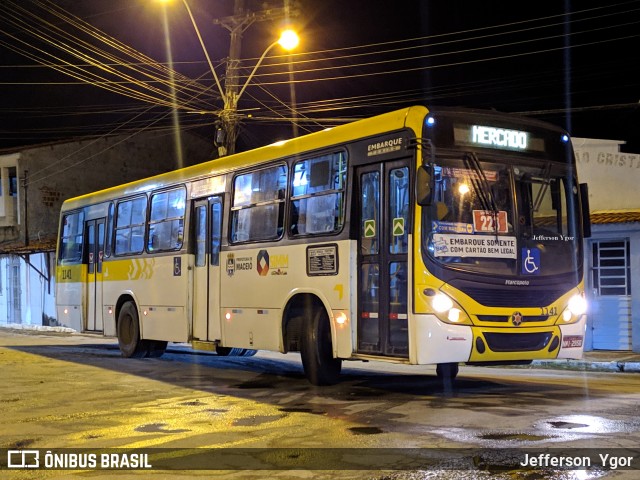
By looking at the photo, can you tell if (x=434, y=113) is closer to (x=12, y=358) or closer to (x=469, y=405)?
(x=469, y=405)

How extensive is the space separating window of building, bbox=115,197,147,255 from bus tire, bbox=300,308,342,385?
5871 mm

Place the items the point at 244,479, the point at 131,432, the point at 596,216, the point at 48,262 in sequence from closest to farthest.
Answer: the point at 244,479 → the point at 131,432 → the point at 596,216 → the point at 48,262

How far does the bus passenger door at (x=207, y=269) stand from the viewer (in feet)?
43.7

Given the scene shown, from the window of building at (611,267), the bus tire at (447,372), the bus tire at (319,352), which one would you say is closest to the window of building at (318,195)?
the bus tire at (319,352)

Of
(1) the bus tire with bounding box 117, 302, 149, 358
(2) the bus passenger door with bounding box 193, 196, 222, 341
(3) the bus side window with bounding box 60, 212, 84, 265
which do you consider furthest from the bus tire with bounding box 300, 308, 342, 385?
(3) the bus side window with bounding box 60, 212, 84, 265

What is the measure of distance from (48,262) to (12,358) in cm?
1710

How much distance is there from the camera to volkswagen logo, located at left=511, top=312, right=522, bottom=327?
962cm

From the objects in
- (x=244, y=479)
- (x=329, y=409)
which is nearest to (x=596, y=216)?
(x=329, y=409)

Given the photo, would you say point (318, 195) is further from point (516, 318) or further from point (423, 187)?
point (516, 318)

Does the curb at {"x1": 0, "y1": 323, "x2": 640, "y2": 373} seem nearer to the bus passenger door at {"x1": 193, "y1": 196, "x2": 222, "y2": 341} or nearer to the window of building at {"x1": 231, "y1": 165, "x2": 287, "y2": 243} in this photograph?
the bus passenger door at {"x1": 193, "y1": 196, "x2": 222, "y2": 341}

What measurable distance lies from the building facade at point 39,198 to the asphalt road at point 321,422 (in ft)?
66.8

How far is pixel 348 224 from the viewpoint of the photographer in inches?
409

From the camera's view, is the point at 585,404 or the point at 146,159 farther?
the point at 146,159

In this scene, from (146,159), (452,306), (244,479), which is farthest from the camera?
(146,159)
